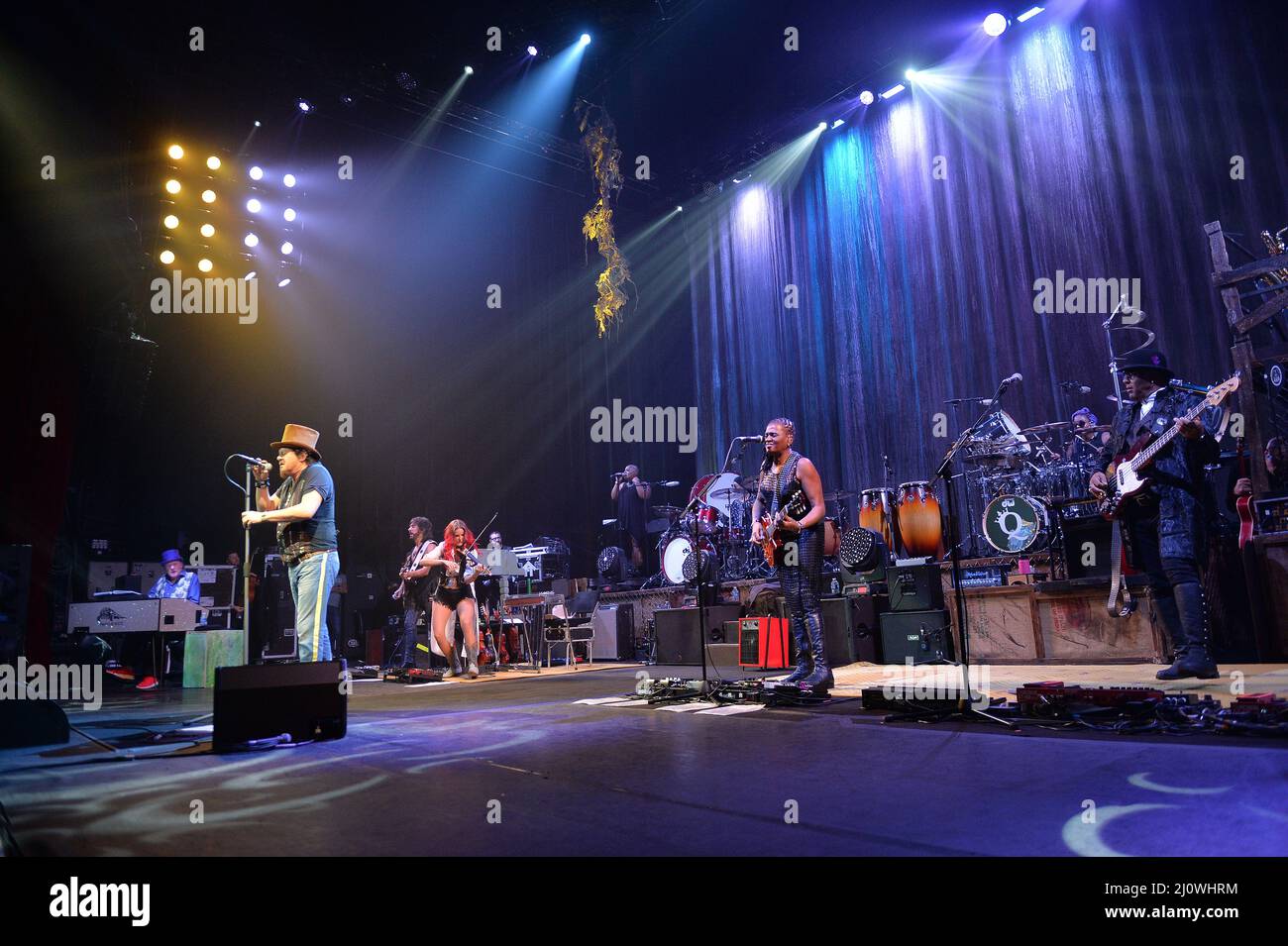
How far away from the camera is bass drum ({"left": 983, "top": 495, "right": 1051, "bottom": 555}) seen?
8281mm

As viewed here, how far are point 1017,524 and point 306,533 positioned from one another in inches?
283

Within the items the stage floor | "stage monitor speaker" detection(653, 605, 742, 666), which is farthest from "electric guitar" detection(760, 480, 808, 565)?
"stage monitor speaker" detection(653, 605, 742, 666)

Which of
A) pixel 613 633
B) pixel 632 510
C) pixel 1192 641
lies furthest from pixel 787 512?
pixel 632 510

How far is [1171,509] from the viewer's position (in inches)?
208

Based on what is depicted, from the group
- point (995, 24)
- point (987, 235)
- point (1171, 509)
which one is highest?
point (995, 24)

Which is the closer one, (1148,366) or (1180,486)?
(1180,486)

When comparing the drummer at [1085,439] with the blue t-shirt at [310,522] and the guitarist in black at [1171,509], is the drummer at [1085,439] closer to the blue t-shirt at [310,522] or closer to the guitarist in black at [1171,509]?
the guitarist in black at [1171,509]

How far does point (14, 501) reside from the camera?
24.7 feet

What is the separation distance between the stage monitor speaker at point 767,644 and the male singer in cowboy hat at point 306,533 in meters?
4.88

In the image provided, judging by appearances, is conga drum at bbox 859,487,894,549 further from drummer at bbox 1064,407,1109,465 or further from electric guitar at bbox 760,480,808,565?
electric guitar at bbox 760,480,808,565

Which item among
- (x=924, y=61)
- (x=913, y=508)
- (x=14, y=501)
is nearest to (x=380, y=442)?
(x=14, y=501)

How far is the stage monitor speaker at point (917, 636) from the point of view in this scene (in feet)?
27.1

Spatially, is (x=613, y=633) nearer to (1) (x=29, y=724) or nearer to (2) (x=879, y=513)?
(2) (x=879, y=513)

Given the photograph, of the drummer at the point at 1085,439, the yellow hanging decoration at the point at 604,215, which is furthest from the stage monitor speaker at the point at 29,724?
the yellow hanging decoration at the point at 604,215
